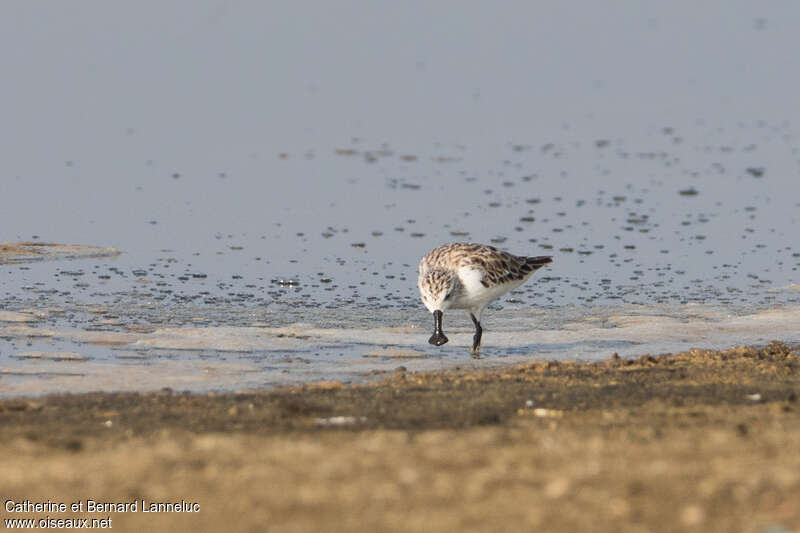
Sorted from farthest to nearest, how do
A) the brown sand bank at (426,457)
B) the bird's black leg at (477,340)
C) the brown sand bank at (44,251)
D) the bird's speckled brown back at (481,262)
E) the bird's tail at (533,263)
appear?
the brown sand bank at (44,251) < the bird's tail at (533,263) < the bird's speckled brown back at (481,262) < the bird's black leg at (477,340) < the brown sand bank at (426,457)

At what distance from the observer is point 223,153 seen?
67.8 ft

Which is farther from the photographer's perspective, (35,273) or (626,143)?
(626,143)

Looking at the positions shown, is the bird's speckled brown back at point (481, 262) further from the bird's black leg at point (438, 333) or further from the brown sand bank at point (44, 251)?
the brown sand bank at point (44, 251)

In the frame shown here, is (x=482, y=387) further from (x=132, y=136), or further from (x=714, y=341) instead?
(x=132, y=136)

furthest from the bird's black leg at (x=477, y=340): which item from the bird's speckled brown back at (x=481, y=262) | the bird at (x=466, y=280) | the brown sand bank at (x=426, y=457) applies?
the brown sand bank at (x=426, y=457)

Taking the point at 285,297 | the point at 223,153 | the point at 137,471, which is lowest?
the point at 137,471

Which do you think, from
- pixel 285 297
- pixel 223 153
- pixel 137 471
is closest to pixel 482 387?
pixel 137 471

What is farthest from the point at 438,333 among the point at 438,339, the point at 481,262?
the point at 481,262

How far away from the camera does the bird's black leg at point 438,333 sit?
37.7 feet

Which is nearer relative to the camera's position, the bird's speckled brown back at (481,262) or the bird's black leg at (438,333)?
the bird's black leg at (438,333)

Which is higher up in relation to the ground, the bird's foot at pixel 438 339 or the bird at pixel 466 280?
the bird at pixel 466 280

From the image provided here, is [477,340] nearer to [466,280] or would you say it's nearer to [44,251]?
[466,280]

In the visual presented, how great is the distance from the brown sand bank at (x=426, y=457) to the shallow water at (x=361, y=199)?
1976mm

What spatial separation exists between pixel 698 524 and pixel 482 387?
3960 mm
